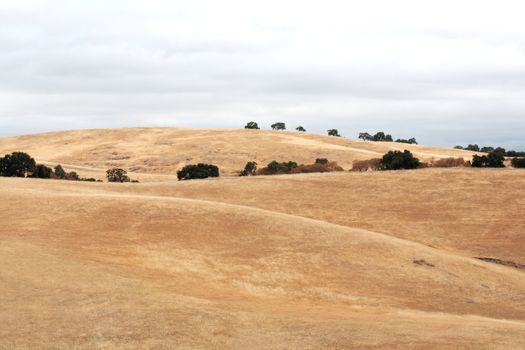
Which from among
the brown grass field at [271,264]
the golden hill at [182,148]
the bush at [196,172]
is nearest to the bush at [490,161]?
the brown grass field at [271,264]

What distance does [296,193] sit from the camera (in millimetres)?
50969

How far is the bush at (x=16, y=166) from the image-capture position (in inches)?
2874

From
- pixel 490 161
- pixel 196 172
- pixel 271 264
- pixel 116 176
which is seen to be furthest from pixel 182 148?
pixel 271 264

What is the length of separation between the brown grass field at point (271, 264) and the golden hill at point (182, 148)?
5802cm

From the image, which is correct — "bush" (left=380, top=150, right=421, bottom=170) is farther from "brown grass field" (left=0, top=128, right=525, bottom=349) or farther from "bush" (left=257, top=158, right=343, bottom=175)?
"bush" (left=257, top=158, right=343, bottom=175)

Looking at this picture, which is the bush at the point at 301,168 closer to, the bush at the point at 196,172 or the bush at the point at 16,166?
the bush at the point at 196,172

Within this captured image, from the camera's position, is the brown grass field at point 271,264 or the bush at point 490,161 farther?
the bush at point 490,161

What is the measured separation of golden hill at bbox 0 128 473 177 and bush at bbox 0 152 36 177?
96.8 ft

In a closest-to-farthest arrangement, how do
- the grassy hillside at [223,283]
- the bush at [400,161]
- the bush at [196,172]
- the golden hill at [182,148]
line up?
the grassy hillside at [223,283] < the bush at [400,161] < the bush at [196,172] < the golden hill at [182,148]

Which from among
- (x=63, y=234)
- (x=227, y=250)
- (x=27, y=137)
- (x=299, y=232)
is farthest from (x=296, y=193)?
(x=27, y=137)

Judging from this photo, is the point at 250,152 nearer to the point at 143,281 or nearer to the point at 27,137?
the point at 27,137

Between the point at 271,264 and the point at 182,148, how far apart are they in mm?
106854

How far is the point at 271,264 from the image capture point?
29641mm

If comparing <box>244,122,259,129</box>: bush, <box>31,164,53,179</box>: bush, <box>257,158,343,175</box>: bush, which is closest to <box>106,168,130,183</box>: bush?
<box>31,164,53,179</box>: bush
